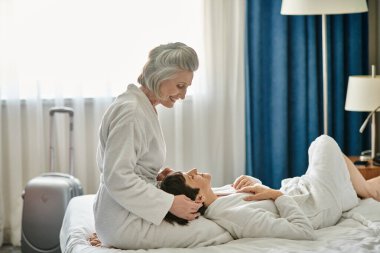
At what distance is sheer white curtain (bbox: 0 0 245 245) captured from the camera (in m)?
4.50

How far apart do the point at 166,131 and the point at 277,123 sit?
786mm

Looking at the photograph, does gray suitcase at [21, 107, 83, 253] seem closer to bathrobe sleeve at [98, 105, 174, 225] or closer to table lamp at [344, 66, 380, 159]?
bathrobe sleeve at [98, 105, 174, 225]

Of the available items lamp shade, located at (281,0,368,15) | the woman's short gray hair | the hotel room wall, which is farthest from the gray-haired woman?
the hotel room wall

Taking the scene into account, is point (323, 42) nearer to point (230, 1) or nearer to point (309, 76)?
point (309, 76)

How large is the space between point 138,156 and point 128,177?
0.42 ft

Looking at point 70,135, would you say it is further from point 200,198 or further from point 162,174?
point 200,198

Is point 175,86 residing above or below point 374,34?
below

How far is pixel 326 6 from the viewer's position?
425cm

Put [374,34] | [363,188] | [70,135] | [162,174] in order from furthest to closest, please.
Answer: [374,34] → [70,135] → [363,188] → [162,174]

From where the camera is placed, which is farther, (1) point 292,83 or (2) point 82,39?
(1) point 292,83

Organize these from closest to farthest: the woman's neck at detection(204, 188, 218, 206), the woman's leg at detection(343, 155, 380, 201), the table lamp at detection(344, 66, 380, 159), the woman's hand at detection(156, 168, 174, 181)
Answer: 1. the woman's neck at detection(204, 188, 218, 206)
2. the woman's hand at detection(156, 168, 174, 181)
3. the woman's leg at detection(343, 155, 380, 201)
4. the table lamp at detection(344, 66, 380, 159)

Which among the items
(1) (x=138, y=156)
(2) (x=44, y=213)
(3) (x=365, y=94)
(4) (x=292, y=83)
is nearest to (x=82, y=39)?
(2) (x=44, y=213)

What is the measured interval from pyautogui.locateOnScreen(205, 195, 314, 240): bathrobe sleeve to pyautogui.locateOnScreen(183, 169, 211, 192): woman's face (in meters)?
0.08

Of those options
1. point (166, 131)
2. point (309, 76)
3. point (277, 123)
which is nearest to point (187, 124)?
point (166, 131)
